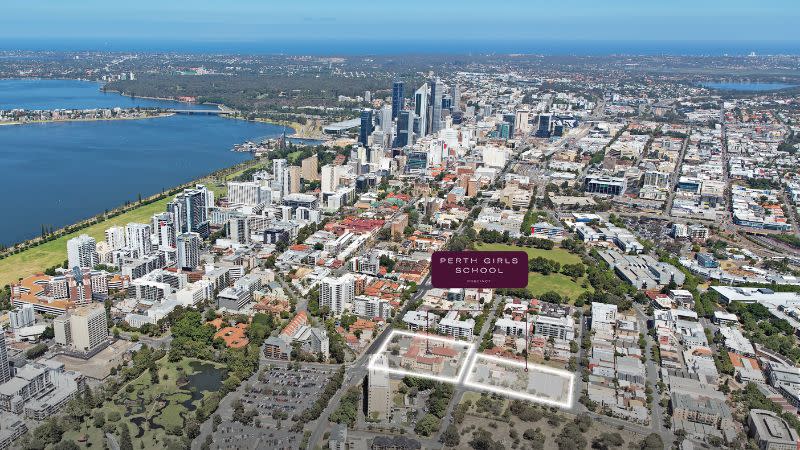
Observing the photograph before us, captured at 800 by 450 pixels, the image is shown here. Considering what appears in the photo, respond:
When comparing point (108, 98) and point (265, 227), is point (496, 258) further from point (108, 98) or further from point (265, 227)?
point (108, 98)

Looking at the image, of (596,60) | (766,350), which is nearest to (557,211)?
(766,350)

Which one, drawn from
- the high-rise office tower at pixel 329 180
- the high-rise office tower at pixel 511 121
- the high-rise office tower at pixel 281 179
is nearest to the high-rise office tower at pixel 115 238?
the high-rise office tower at pixel 281 179

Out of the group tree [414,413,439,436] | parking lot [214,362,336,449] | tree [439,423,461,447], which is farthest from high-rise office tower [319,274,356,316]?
tree [439,423,461,447]

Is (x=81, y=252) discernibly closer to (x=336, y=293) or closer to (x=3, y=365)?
(x=3, y=365)

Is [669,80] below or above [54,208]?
above

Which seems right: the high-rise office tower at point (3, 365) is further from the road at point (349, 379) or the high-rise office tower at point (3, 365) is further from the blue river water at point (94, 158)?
the blue river water at point (94, 158)

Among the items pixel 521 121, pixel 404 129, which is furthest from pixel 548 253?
pixel 521 121
